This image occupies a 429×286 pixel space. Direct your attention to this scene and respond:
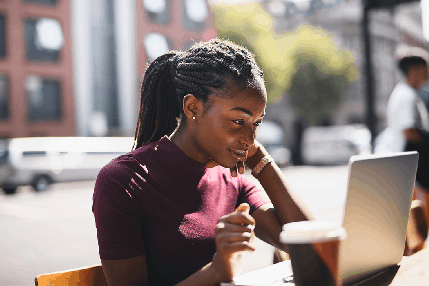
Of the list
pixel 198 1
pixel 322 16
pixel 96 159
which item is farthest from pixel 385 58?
pixel 96 159

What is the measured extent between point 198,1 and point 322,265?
28290 mm

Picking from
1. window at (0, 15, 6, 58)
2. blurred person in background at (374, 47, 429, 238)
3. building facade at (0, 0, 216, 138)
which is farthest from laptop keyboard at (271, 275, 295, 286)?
window at (0, 15, 6, 58)

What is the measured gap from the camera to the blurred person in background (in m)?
3.73

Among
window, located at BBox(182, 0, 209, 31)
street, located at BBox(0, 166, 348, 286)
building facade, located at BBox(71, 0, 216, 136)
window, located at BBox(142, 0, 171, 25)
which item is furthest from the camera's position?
window, located at BBox(182, 0, 209, 31)

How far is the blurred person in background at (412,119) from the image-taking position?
3734mm

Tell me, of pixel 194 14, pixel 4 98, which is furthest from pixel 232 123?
pixel 194 14

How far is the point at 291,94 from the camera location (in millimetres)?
31938

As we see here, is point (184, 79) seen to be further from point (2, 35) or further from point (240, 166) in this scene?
point (2, 35)

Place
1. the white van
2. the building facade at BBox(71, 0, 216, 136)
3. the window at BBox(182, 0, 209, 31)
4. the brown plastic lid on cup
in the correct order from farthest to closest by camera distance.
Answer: the window at BBox(182, 0, 209, 31)
the building facade at BBox(71, 0, 216, 136)
the white van
the brown plastic lid on cup

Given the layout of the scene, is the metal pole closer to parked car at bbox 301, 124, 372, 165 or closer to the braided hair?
the braided hair

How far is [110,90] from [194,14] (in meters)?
7.42

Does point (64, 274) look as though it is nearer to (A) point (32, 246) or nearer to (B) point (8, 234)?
(A) point (32, 246)

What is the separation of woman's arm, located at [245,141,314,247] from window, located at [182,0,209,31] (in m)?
26.5

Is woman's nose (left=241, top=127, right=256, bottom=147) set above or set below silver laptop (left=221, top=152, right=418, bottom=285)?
above
